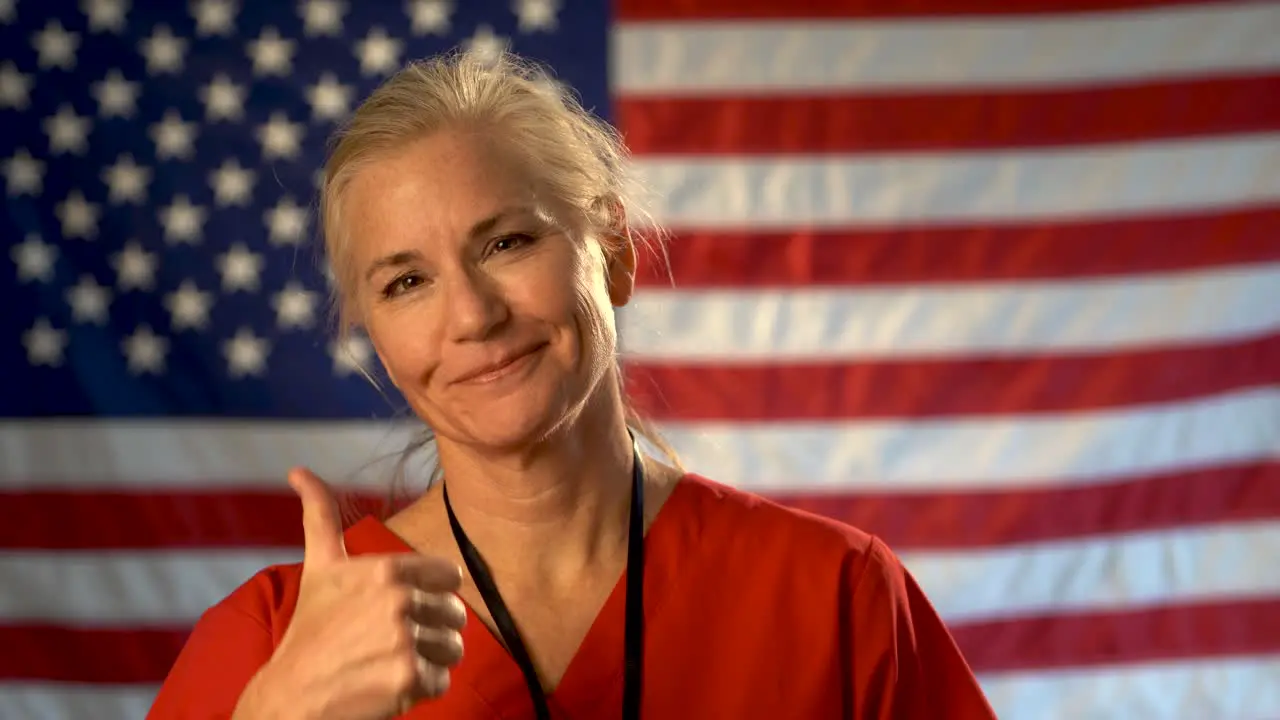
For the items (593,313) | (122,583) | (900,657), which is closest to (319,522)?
(593,313)

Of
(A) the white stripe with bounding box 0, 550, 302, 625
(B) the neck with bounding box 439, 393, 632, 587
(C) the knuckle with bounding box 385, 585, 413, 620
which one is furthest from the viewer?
(A) the white stripe with bounding box 0, 550, 302, 625

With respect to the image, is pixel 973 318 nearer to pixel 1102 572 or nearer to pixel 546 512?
pixel 1102 572

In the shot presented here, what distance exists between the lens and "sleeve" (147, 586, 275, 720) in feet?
3.79

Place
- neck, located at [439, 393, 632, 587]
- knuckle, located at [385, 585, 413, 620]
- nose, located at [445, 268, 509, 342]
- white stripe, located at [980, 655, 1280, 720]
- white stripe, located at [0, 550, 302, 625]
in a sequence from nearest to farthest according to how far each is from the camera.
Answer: knuckle, located at [385, 585, 413, 620]
nose, located at [445, 268, 509, 342]
neck, located at [439, 393, 632, 587]
white stripe, located at [0, 550, 302, 625]
white stripe, located at [980, 655, 1280, 720]

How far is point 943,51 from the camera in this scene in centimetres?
224

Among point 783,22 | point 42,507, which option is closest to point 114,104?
point 42,507

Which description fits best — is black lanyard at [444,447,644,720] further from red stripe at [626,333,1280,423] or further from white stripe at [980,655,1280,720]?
white stripe at [980,655,1280,720]

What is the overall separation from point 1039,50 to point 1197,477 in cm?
77

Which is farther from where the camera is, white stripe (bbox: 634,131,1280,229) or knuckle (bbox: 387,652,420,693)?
white stripe (bbox: 634,131,1280,229)

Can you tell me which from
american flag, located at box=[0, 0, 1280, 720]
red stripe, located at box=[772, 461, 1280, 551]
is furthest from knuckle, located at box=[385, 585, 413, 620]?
red stripe, located at box=[772, 461, 1280, 551]

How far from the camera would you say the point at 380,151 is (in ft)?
3.82

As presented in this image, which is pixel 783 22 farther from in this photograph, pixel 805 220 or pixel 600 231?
pixel 600 231

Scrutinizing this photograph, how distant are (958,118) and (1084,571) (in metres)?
0.79

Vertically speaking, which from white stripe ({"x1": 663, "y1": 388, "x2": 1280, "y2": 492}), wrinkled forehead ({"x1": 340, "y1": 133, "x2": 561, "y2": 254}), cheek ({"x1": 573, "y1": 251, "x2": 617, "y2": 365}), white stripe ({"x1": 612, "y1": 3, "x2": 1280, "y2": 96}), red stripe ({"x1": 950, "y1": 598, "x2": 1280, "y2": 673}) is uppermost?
white stripe ({"x1": 612, "y1": 3, "x2": 1280, "y2": 96})
